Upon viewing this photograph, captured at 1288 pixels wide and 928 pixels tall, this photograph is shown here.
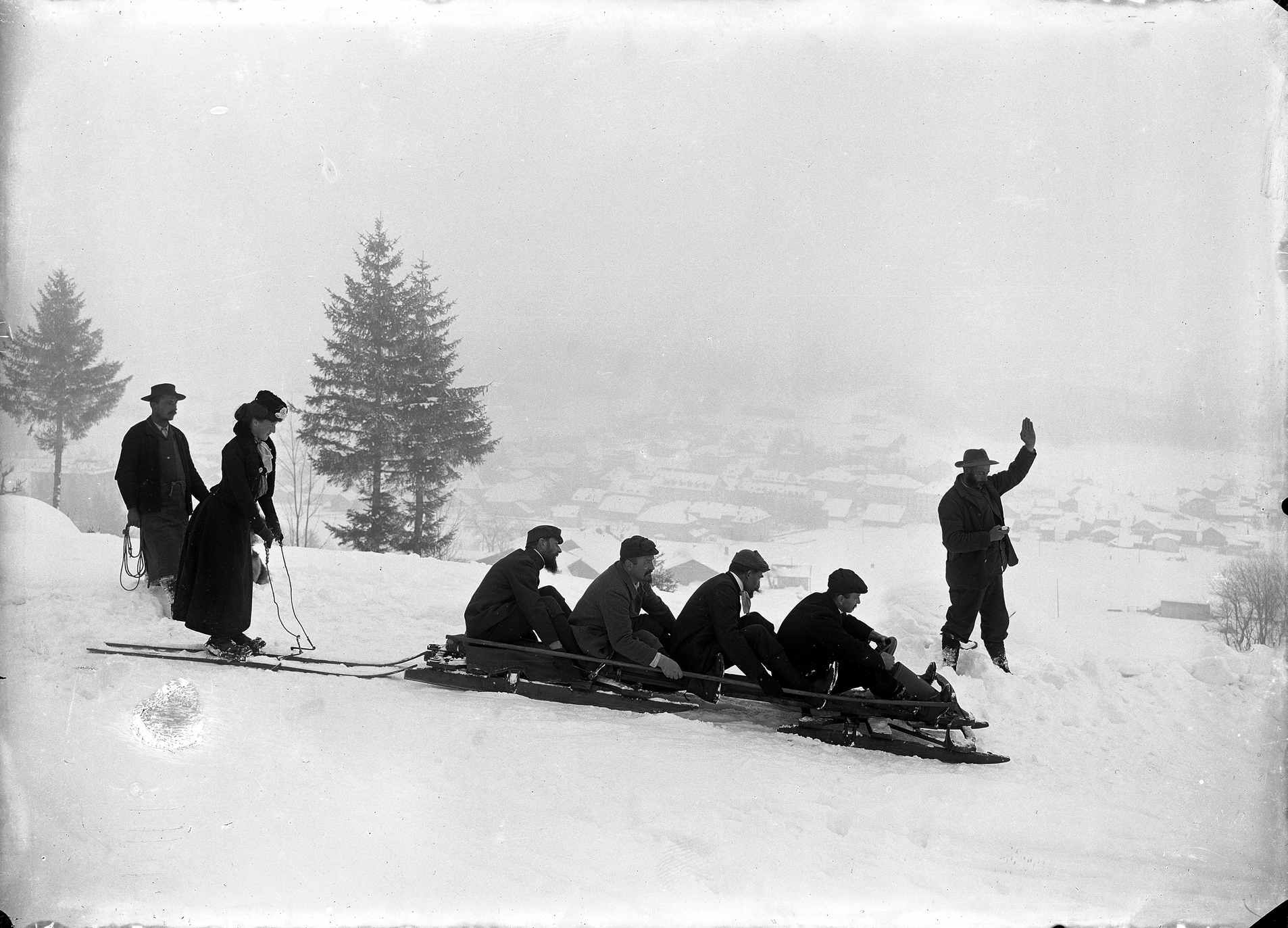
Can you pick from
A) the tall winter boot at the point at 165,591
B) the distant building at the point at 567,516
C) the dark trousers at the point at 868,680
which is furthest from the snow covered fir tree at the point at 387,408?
the dark trousers at the point at 868,680

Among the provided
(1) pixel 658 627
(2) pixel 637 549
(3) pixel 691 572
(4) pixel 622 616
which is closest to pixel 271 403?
(2) pixel 637 549

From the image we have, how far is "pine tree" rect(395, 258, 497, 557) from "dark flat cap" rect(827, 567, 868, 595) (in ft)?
43.6

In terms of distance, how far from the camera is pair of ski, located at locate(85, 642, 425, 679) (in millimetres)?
5371

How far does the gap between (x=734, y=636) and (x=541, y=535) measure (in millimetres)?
1375

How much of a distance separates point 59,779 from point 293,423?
564 inches

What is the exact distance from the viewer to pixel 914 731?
4.87 m

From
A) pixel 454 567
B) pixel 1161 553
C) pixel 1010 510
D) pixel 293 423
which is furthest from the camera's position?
pixel 293 423

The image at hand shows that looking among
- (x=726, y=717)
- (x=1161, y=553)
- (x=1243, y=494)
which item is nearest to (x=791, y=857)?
(x=726, y=717)

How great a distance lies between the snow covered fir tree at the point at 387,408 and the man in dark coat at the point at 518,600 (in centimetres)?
1215

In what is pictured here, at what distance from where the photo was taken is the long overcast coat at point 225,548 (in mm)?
5594

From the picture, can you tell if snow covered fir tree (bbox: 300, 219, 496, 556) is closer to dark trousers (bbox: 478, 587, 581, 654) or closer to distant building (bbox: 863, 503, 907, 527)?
distant building (bbox: 863, 503, 907, 527)

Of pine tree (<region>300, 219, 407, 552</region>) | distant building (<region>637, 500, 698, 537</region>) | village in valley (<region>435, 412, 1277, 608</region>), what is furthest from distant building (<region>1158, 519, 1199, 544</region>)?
pine tree (<region>300, 219, 407, 552</region>)

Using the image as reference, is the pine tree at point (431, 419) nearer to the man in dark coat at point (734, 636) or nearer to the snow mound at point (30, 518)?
the snow mound at point (30, 518)

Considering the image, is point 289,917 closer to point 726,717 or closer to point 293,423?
point 726,717
